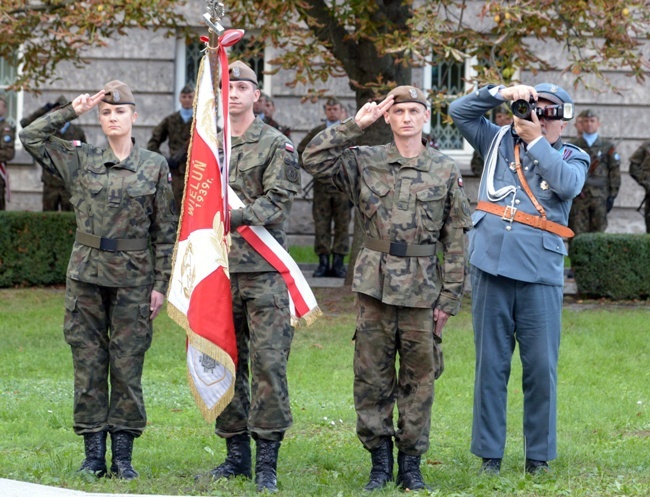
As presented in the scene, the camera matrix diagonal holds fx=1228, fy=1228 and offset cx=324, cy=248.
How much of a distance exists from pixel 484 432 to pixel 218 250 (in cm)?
189

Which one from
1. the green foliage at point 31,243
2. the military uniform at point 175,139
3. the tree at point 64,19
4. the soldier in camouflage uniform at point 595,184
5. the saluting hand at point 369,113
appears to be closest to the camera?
the saluting hand at point 369,113

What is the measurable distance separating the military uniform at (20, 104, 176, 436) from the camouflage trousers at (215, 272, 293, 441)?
0.57 metres

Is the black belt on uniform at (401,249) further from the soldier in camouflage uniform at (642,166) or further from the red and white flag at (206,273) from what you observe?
the soldier in camouflage uniform at (642,166)

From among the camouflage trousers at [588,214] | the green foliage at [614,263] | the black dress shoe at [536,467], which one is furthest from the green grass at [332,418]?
the camouflage trousers at [588,214]

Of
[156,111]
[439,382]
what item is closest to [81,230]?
[439,382]

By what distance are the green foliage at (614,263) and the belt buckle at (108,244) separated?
341 inches

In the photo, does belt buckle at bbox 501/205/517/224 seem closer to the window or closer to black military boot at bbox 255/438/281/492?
black military boot at bbox 255/438/281/492

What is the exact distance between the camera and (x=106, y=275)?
23.1ft

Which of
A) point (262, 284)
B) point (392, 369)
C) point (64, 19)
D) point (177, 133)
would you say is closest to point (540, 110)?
point (392, 369)

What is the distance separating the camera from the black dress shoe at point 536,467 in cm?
715

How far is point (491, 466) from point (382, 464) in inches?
27.8

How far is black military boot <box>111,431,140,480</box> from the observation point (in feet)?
23.3

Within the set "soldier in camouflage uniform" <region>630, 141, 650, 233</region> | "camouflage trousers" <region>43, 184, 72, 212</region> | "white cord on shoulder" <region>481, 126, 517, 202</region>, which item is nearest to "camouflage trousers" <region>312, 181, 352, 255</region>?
"camouflage trousers" <region>43, 184, 72, 212</region>

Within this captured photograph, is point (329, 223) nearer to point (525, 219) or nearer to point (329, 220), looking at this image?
point (329, 220)
